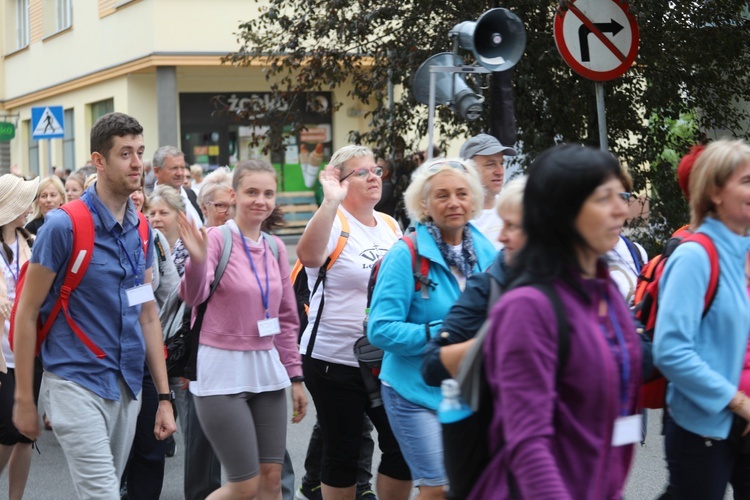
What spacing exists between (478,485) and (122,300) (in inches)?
87.4

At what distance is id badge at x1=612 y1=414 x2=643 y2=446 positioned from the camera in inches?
111

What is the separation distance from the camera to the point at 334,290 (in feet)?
18.5

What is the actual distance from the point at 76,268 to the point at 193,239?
0.53 metres

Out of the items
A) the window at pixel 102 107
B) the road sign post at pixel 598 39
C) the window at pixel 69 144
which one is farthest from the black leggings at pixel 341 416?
the window at pixel 69 144

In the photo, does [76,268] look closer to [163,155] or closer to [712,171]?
[712,171]

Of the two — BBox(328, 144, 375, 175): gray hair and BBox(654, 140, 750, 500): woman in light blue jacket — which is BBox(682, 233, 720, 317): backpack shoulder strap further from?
BBox(328, 144, 375, 175): gray hair

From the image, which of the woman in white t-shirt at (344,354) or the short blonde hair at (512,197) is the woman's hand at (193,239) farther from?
the short blonde hair at (512,197)

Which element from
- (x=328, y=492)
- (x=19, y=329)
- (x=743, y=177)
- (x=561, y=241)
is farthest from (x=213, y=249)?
(x=561, y=241)

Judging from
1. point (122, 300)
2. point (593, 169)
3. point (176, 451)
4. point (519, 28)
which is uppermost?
point (519, 28)

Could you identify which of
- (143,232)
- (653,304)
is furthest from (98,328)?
(653,304)

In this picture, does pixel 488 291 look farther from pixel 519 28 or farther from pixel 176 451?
pixel 176 451

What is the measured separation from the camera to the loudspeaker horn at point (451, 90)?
7.74 metres

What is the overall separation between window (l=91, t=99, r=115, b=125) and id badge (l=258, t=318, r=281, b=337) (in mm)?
21733

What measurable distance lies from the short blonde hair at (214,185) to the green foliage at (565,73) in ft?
13.1
